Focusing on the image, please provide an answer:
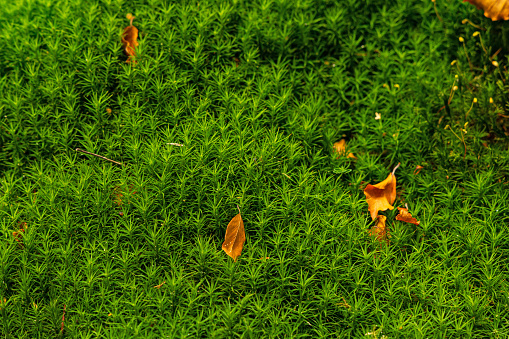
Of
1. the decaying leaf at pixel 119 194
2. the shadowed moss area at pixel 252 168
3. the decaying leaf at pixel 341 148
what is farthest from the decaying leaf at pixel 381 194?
the decaying leaf at pixel 119 194

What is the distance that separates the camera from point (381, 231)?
275 cm

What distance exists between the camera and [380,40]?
341cm

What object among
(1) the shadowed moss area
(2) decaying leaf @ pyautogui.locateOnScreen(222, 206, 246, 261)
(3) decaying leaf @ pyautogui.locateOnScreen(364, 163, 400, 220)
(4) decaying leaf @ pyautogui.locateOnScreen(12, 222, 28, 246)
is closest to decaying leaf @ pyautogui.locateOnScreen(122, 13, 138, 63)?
(1) the shadowed moss area

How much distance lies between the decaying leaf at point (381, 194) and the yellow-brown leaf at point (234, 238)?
86 centimetres

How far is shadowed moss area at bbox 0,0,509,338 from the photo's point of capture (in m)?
2.46

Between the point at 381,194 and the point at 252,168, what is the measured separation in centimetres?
88

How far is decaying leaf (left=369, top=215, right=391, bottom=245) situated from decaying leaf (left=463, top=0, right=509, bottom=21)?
5.66 ft

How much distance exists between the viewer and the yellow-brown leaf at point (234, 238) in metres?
2.57

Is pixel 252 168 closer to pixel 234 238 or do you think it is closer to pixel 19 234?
pixel 234 238

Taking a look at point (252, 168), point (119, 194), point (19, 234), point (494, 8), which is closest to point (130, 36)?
point (119, 194)

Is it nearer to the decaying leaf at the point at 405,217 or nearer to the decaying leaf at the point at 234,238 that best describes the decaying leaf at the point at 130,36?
the decaying leaf at the point at 234,238

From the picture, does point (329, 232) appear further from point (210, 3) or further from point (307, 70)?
point (210, 3)

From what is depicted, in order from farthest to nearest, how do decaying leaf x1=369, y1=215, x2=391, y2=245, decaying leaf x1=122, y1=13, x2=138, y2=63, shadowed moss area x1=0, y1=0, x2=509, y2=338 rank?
1. decaying leaf x1=122, y1=13, x2=138, y2=63
2. decaying leaf x1=369, y1=215, x2=391, y2=245
3. shadowed moss area x1=0, y1=0, x2=509, y2=338

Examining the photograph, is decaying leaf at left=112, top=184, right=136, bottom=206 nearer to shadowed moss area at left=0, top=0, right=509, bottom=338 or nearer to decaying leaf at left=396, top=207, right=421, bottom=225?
shadowed moss area at left=0, top=0, right=509, bottom=338
